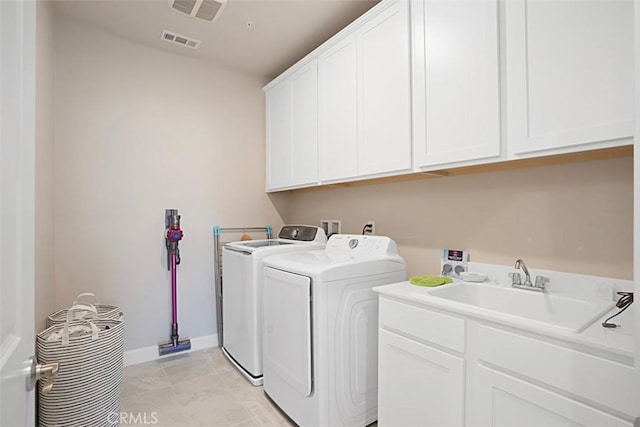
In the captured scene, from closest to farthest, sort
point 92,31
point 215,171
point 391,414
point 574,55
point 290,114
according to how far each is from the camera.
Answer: point 574,55
point 391,414
point 92,31
point 290,114
point 215,171

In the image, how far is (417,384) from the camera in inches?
57.4

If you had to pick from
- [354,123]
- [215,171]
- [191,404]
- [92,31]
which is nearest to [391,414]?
[191,404]

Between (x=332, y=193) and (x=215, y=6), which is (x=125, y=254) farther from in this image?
(x=215, y=6)

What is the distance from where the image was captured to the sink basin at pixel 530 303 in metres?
1.33

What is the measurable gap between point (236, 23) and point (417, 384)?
260 centimetres

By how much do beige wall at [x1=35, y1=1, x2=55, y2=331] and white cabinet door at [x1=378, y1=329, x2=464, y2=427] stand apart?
6.29 feet

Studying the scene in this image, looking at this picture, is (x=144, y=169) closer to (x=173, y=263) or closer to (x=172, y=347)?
(x=173, y=263)

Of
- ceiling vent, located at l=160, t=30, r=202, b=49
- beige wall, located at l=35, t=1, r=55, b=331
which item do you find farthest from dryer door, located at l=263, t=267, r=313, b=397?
ceiling vent, located at l=160, t=30, r=202, b=49

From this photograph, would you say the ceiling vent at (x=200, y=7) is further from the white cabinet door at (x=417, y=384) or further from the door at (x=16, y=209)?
the white cabinet door at (x=417, y=384)

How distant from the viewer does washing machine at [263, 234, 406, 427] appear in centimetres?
173

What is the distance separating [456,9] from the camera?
5.23 feet

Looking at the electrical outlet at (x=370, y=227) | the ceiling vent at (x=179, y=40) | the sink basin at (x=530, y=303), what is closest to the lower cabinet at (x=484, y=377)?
the sink basin at (x=530, y=303)

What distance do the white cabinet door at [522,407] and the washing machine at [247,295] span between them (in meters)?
1.52

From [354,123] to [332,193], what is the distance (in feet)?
2.96
